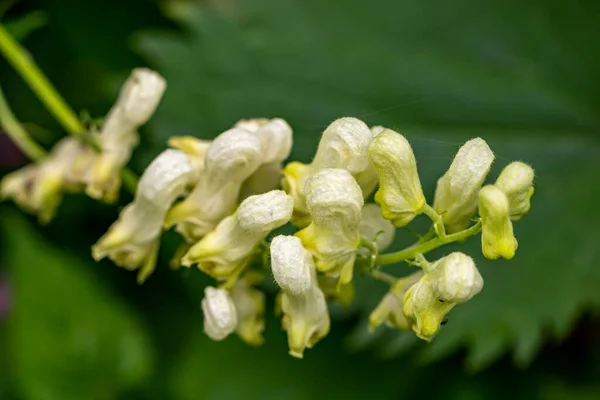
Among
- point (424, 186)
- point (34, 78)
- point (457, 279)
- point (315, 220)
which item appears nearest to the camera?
point (457, 279)

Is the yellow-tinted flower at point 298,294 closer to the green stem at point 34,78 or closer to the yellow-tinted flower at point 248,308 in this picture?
the yellow-tinted flower at point 248,308

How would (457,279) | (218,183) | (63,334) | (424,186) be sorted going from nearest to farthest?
1. (457,279)
2. (218,183)
3. (424,186)
4. (63,334)

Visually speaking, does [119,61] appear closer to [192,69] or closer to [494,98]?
[192,69]

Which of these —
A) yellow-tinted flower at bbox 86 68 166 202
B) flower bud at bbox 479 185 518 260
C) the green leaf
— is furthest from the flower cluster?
the green leaf

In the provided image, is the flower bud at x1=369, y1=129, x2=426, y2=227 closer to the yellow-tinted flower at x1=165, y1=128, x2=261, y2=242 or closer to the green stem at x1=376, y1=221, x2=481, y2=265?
the green stem at x1=376, y1=221, x2=481, y2=265

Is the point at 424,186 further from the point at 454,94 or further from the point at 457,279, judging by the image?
the point at 457,279

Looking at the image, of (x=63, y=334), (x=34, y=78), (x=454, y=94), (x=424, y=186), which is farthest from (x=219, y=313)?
(x=454, y=94)
